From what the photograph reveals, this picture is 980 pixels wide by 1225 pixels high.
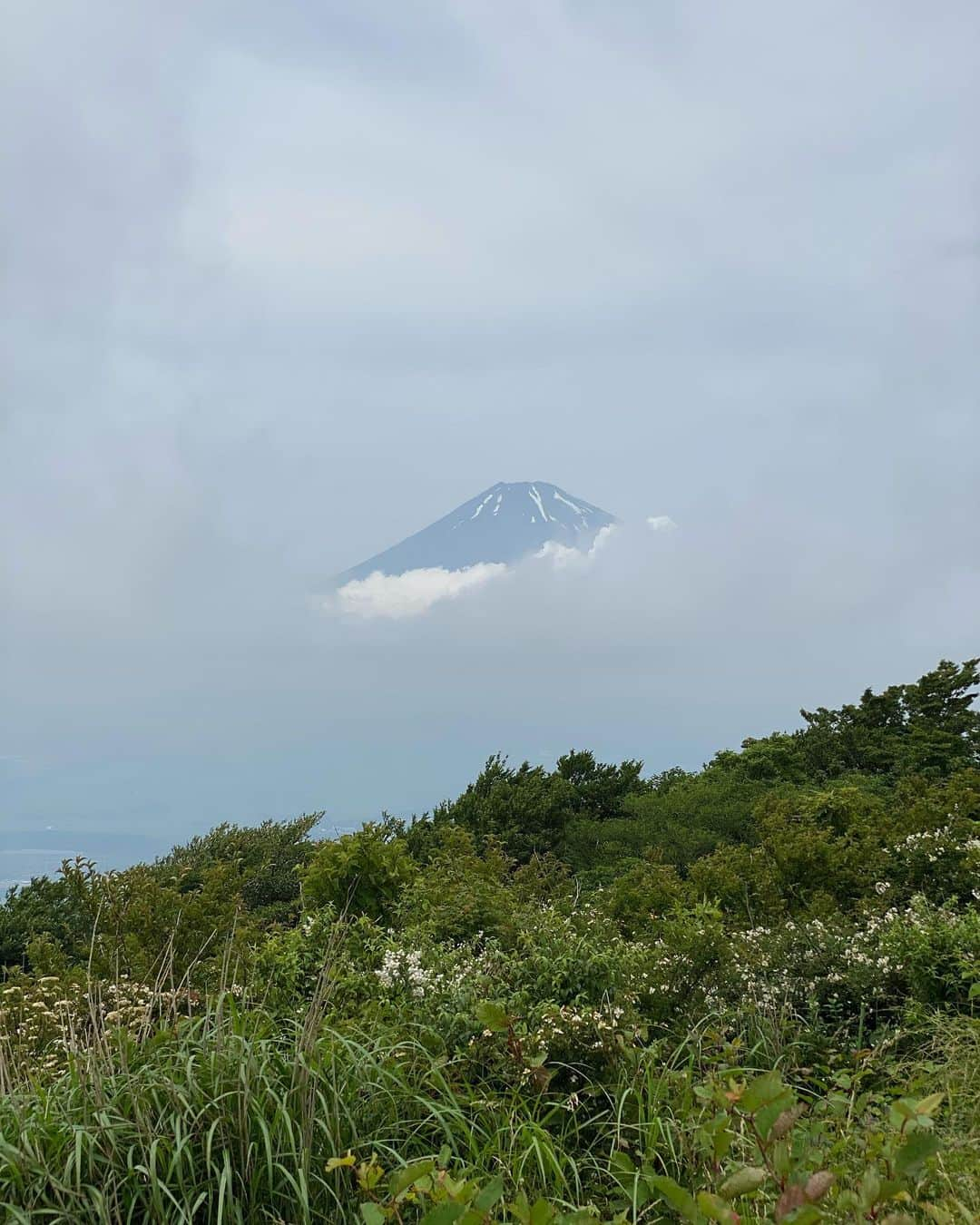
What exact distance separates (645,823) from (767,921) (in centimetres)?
708

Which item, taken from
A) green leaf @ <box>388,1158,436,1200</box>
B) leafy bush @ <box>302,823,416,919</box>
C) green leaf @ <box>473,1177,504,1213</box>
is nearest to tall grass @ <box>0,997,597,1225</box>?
green leaf @ <box>388,1158,436,1200</box>

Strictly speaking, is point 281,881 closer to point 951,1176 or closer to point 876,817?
point 876,817

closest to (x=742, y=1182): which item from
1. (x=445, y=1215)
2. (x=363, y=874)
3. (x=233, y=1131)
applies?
(x=445, y=1215)

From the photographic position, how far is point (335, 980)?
4.29m

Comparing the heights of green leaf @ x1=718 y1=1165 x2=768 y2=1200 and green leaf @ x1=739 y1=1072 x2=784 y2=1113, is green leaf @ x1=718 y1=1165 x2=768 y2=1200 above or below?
below

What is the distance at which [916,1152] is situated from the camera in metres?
1.62

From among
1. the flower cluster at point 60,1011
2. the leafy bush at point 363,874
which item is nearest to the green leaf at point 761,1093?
the flower cluster at point 60,1011

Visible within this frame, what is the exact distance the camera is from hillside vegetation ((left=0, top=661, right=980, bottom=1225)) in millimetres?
2494

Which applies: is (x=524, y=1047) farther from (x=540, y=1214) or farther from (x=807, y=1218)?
(x=807, y=1218)

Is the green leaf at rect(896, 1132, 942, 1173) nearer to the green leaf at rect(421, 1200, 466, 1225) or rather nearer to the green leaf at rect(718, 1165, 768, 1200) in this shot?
the green leaf at rect(718, 1165, 768, 1200)

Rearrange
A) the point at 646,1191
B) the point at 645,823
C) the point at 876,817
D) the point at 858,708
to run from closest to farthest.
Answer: the point at 646,1191 → the point at 876,817 → the point at 645,823 → the point at 858,708

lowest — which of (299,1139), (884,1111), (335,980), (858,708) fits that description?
(884,1111)

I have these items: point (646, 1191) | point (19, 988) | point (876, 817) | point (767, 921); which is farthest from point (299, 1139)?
point (876, 817)

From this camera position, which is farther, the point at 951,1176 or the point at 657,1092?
the point at 657,1092
